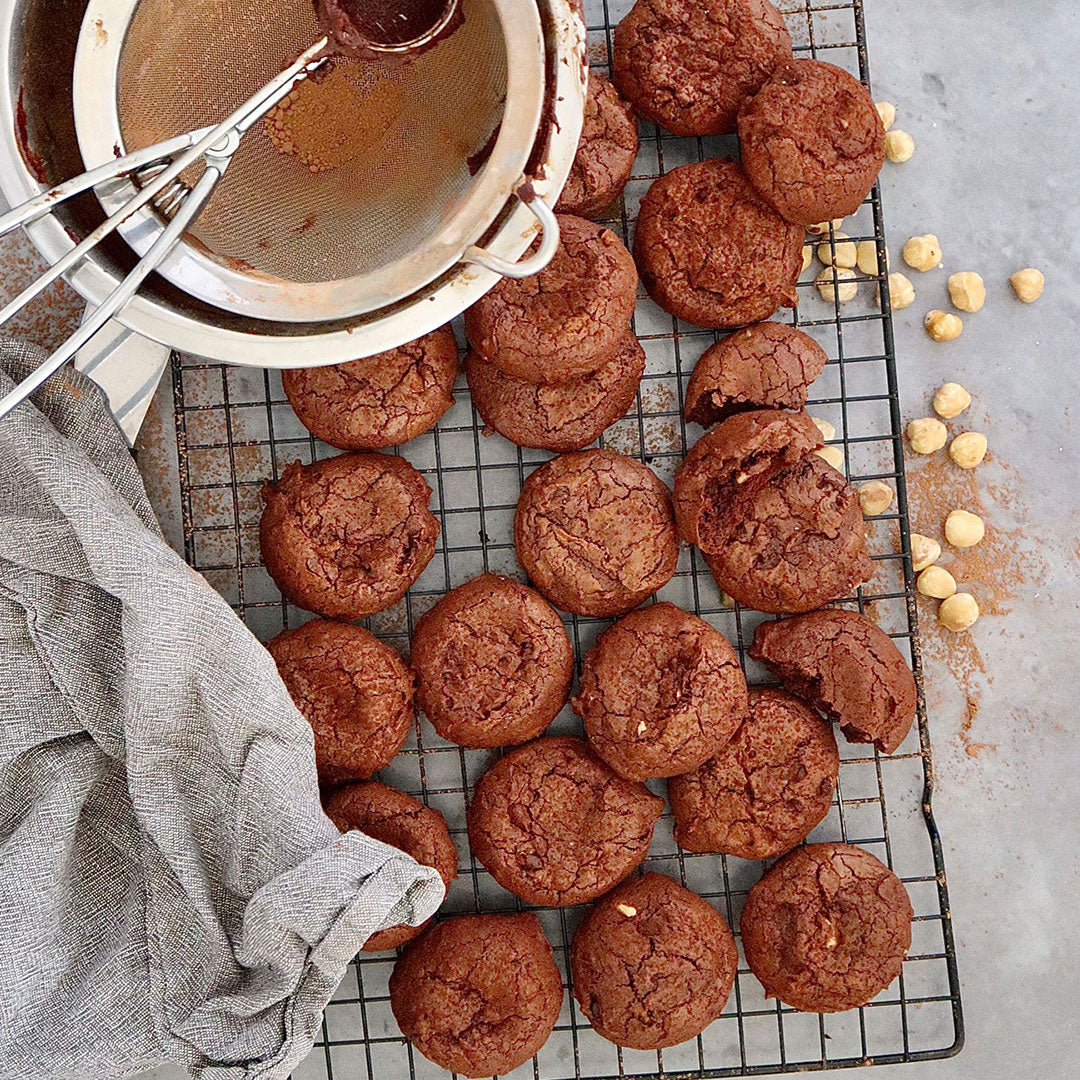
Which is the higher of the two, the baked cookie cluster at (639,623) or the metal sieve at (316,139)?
the metal sieve at (316,139)

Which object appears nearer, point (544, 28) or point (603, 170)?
point (544, 28)

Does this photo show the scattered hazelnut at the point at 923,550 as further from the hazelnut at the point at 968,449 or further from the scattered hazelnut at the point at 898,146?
the scattered hazelnut at the point at 898,146

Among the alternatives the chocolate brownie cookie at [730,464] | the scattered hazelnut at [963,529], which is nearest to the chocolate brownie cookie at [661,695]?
the chocolate brownie cookie at [730,464]

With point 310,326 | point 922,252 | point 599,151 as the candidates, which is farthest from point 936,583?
point 310,326

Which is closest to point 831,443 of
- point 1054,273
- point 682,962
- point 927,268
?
point 927,268

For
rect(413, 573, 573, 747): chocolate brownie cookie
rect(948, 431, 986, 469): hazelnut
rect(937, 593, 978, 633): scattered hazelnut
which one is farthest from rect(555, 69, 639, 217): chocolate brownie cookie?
rect(937, 593, 978, 633): scattered hazelnut

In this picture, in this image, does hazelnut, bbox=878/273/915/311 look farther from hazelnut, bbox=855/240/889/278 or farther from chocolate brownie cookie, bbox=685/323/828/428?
chocolate brownie cookie, bbox=685/323/828/428

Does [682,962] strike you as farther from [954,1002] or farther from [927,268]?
[927,268]

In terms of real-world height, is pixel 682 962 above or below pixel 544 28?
below
